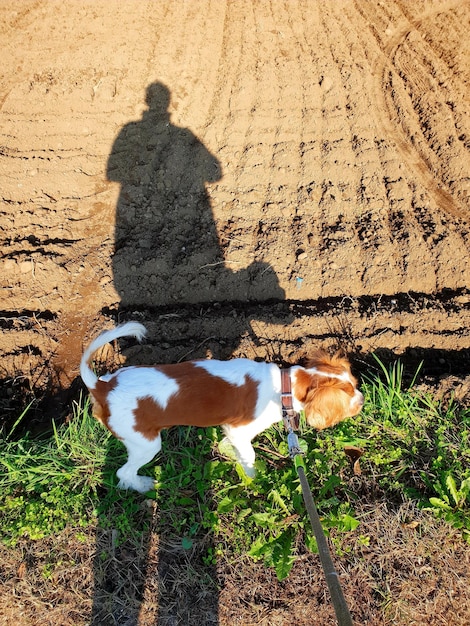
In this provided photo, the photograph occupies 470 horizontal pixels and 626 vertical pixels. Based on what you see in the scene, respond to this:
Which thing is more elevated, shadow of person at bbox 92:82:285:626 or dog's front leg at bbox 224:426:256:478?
shadow of person at bbox 92:82:285:626

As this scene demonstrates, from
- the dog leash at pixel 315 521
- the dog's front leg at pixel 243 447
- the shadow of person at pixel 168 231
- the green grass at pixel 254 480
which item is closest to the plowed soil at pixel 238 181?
the shadow of person at pixel 168 231

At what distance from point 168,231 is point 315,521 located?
3.63 m

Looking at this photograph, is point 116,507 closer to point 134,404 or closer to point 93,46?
point 134,404

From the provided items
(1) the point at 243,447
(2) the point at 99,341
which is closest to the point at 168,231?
(2) the point at 99,341

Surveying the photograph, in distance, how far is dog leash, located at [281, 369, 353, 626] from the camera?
5.85ft

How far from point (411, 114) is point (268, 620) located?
576cm

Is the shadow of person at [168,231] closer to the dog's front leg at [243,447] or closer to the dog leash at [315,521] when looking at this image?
the dog's front leg at [243,447]

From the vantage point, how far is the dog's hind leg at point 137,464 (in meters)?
3.06

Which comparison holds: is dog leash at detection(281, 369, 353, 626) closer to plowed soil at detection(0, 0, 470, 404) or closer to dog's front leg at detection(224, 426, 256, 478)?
dog's front leg at detection(224, 426, 256, 478)

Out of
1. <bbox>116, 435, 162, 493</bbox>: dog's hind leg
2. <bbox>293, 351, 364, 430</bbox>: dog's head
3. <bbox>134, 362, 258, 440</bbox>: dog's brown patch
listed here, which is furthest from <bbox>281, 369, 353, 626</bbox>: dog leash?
<bbox>116, 435, 162, 493</bbox>: dog's hind leg

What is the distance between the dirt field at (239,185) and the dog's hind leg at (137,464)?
1.14 m

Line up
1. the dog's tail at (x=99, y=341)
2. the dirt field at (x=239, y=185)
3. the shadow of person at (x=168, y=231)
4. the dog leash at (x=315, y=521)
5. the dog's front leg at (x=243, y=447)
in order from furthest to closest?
1. the shadow of person at (x=168, y=231)
2. the dirt field at (x=239, y=185)
3. the dog's front leg at (x=243, y=447)
4. the dog's tail at (x=99, y=341)
5. the dog leash at (x=315, y=521)

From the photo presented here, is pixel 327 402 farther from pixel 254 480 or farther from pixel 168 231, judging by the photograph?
pixel 168 231

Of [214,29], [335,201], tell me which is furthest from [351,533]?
[214,29]
